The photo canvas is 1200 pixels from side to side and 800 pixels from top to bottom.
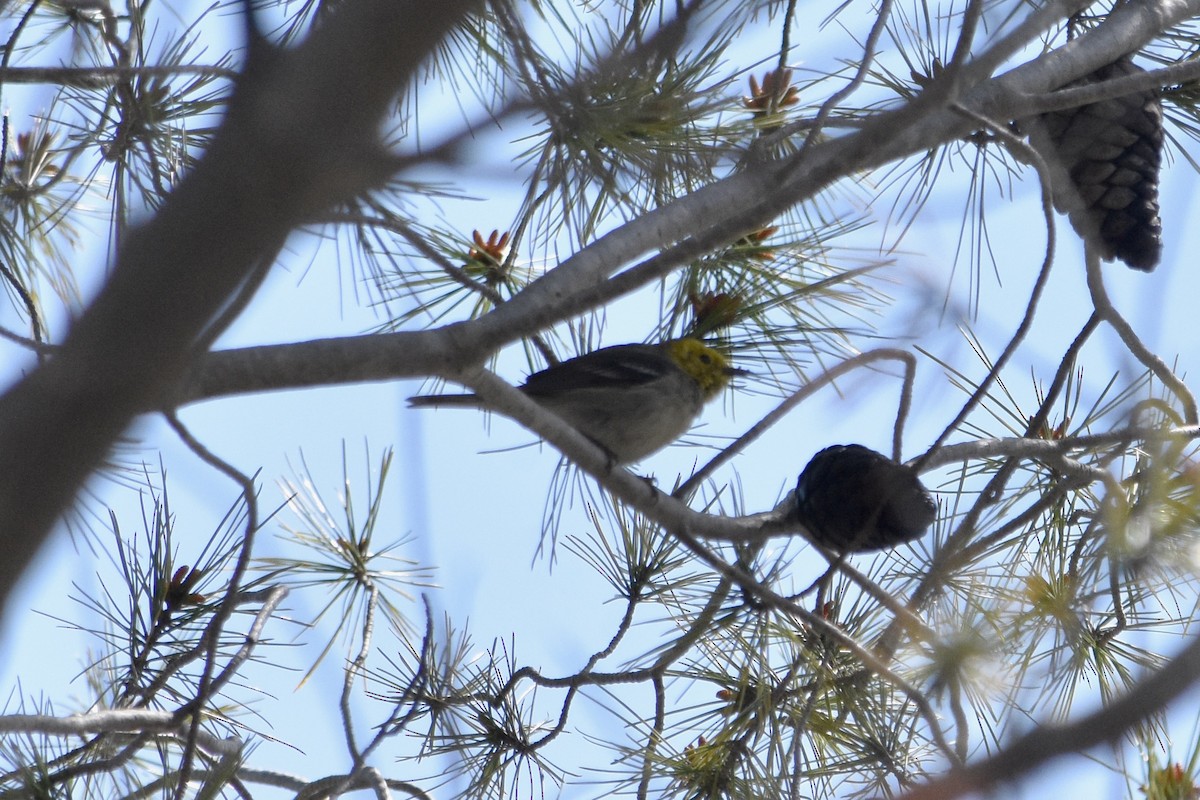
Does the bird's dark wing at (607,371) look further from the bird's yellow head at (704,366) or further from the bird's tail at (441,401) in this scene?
the bird's tail at (441,401)

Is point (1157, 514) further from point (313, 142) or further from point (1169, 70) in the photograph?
point (313, 142)

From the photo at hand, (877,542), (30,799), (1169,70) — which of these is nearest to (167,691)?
(30,799)

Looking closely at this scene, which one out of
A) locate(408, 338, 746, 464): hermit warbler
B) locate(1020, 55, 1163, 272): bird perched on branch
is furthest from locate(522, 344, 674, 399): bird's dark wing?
locate(1020, 55, 1163, 272): bird perched on branch

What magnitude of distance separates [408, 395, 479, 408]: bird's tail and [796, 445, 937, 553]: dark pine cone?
1.43 m

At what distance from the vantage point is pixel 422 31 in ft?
2.61

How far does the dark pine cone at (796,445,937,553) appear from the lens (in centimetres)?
244

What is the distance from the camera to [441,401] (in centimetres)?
383

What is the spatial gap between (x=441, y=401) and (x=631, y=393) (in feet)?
2.84

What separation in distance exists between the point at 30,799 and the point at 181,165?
1782 mm

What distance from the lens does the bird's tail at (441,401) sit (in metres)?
3.78

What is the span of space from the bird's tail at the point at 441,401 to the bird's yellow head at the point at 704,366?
2.39 feet

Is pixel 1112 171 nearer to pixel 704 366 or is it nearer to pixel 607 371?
pixel 704 366

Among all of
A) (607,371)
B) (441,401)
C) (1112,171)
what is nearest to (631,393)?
(607,371)

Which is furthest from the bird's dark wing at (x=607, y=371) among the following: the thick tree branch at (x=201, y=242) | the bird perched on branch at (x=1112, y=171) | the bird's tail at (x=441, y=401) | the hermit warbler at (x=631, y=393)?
the thick tree branch at (x=201, y=242)
